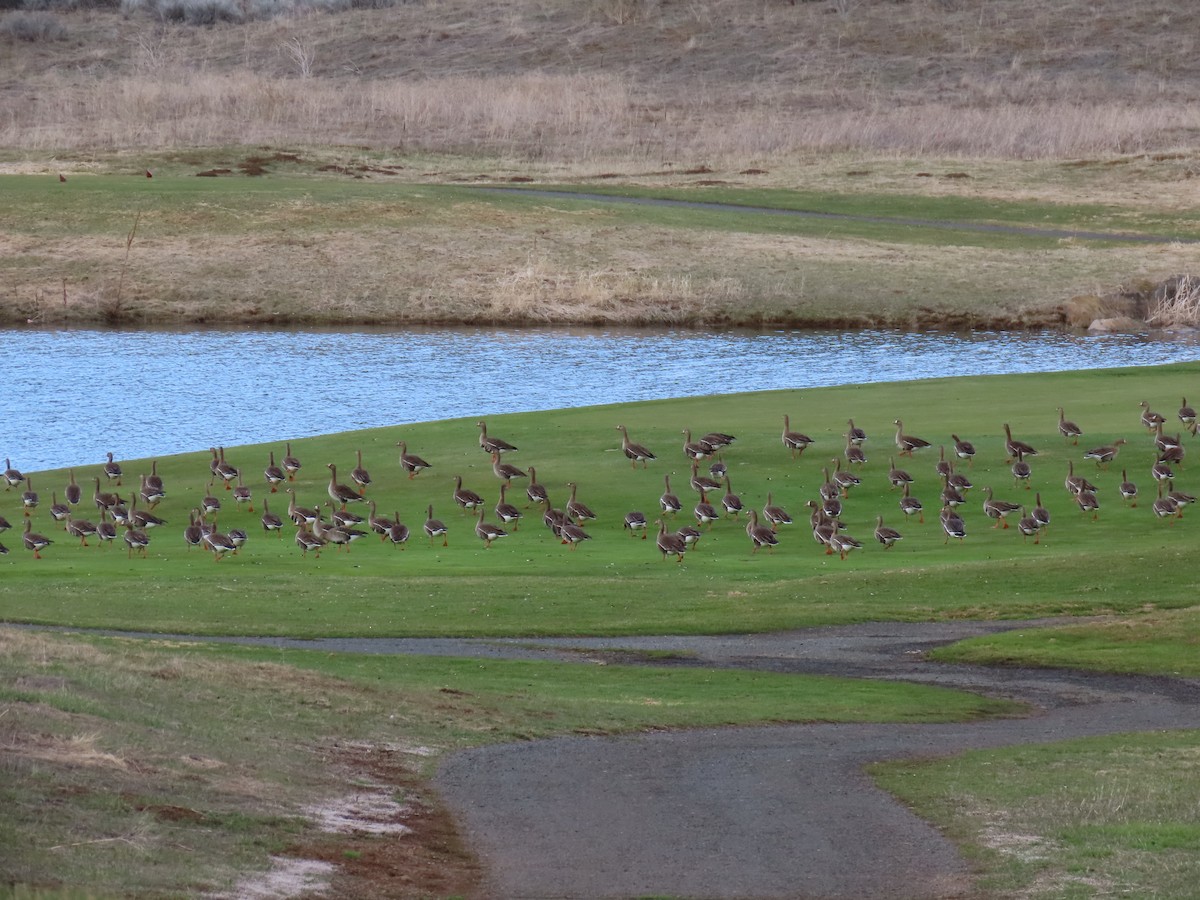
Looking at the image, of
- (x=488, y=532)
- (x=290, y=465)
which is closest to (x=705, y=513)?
(x=488, y=532)

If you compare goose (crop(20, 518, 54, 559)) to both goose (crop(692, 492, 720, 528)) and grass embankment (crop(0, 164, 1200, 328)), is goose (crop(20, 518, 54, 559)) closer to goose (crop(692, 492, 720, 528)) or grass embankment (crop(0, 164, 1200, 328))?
goose (crop(692, 492, 720, 528))

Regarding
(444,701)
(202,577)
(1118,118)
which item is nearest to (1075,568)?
(444,701)

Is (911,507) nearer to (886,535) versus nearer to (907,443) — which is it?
(886,535)

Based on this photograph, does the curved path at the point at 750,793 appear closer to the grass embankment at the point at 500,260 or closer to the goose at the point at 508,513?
the goose at the point at 508,513

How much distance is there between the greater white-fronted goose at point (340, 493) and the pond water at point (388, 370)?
9.72 metres

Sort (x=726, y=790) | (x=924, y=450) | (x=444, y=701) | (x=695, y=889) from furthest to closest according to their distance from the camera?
(x=924, y=450) < (x=444, y=701) < (x=726, y=790) < (x=695, y=889)

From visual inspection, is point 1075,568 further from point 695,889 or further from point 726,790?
point 695,889

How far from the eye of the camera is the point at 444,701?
18906 millimetres

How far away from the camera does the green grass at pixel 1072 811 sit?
12.8m

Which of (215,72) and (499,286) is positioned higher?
(215,72)

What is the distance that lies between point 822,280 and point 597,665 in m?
46.4

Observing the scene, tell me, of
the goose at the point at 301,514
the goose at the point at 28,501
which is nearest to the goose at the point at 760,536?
the goose at the point at 301,514

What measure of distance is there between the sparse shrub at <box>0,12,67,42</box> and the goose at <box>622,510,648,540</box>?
11209 centimetres

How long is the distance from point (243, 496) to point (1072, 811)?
19.4 m
